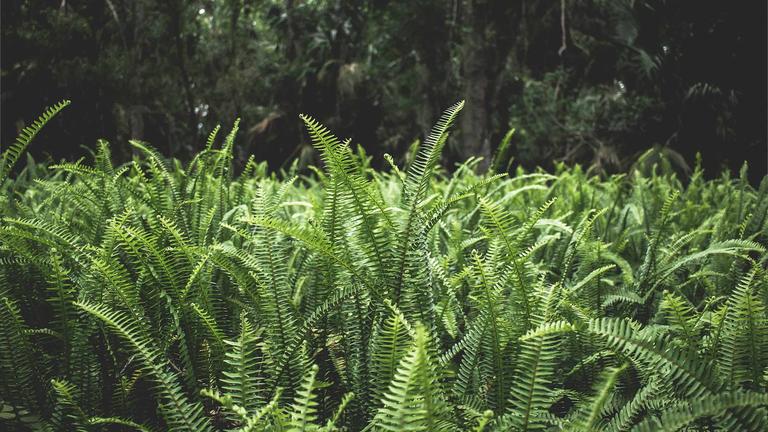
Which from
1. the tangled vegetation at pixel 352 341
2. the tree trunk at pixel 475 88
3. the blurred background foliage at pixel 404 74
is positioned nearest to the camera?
the tangled vegetation at pixel 352 341

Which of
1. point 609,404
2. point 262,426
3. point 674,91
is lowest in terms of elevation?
point 674,91

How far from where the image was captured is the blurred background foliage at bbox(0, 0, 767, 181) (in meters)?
4.86

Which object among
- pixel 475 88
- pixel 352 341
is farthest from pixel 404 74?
pixel 352 341

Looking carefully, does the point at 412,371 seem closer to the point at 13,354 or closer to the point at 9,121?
the point at 13,354

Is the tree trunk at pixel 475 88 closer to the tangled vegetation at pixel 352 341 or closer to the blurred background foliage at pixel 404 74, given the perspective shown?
the blurred background foliage at pixel 404 74

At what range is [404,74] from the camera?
11414 mm

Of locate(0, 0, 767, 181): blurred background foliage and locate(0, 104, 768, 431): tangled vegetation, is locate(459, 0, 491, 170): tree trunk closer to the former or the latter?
locate(0, 0, 767, 181): blurred background foliage

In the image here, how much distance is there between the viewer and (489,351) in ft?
2.48

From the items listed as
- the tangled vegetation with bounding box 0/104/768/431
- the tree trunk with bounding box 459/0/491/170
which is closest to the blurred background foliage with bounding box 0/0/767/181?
the tree trunk with bounding box 459/0/491/170

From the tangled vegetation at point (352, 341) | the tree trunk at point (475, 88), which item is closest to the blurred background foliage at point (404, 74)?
the tree trunk at point (475, 88)

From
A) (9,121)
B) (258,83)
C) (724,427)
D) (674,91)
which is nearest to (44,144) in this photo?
(9,121)

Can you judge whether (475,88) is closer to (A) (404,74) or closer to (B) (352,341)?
(B) (352,341)

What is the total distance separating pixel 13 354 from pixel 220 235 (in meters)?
0.52

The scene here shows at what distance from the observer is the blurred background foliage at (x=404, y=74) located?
15.9 ft
